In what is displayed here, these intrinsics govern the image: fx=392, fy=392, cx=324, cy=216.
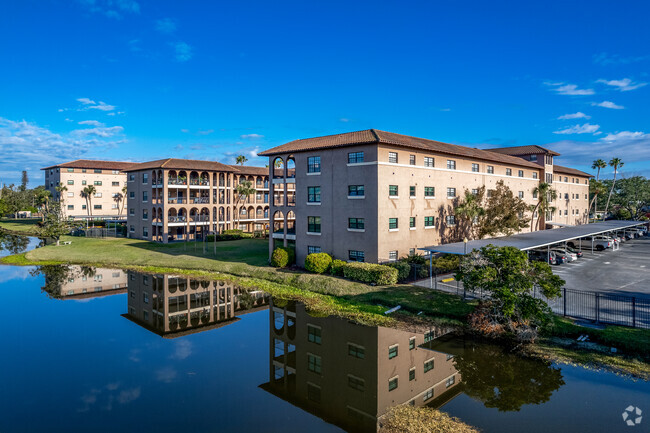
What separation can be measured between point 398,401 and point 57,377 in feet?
48.6

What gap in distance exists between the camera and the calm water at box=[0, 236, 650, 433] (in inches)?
550

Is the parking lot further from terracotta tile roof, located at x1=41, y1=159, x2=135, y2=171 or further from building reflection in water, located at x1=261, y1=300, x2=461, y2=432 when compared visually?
terracotta tile roof, located at x1=41, y1=159, x2=135, y2=171

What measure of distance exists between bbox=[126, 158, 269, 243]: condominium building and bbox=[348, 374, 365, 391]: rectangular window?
45057 millimetres

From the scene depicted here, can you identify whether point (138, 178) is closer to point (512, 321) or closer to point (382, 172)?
point (382, 172)

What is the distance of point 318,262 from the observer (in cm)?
3575

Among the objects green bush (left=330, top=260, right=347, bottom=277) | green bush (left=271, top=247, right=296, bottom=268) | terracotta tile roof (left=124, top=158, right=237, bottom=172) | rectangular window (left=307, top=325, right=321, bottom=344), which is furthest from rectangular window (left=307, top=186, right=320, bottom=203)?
terracotta tile roof (left=124, top=158, right=237, bottom=172)

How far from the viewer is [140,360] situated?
19.3m

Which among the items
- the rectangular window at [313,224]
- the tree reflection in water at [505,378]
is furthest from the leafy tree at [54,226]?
the tree reflection in water at [505,378]

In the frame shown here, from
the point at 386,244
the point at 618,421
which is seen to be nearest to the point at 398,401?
the point at 618,421

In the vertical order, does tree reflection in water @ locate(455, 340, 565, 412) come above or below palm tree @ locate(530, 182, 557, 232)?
below

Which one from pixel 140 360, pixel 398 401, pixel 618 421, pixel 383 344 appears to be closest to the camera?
pixel 618 421

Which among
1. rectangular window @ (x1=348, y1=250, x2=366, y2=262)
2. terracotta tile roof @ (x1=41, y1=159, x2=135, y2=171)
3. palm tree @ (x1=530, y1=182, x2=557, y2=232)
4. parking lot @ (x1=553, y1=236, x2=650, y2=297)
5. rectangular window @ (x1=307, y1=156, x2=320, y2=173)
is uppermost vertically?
terracotta tile roof @ (x1=41, y1=159, x2=135, y2=171)

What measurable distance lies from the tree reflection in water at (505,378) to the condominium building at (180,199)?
4676cm

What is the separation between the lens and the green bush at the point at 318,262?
3575cm
